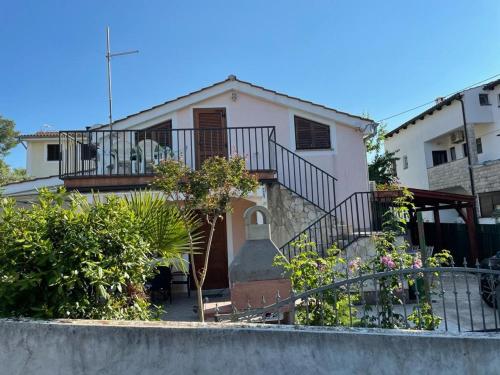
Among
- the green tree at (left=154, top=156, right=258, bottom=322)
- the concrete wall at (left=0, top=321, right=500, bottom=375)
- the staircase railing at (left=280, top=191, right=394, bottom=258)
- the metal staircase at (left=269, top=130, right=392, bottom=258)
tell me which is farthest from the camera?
the metal staircase at (left=269, top=130, right=392, bottom=258)

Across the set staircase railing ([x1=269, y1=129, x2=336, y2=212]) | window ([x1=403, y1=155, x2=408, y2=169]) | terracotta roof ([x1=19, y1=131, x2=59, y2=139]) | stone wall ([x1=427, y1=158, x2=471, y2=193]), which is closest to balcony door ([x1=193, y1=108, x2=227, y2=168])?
staircase railing ([x1=269, y1=129, x2=336, y2=212])

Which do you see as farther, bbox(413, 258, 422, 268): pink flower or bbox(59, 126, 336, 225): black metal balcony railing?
bbox(59, 126, 336, 225): black metal balcony railing

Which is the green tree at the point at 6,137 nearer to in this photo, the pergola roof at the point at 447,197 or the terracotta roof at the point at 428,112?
the terracotta roof at the point at 428,112

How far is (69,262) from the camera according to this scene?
304 cm

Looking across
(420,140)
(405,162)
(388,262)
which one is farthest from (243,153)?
(405,162)

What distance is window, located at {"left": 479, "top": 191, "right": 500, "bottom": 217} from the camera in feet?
Answer: 57.2

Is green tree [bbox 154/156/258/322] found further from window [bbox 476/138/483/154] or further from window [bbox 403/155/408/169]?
window [bbox 403/155/408/169]

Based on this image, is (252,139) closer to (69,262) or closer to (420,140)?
(69,262)

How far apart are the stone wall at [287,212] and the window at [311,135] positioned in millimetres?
2497

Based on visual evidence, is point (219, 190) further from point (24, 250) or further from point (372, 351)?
point (372, 351)

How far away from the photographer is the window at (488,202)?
57.2 feet

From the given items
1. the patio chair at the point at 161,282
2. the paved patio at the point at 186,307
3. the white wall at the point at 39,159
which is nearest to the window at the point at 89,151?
the patio chair at the point at 161,282

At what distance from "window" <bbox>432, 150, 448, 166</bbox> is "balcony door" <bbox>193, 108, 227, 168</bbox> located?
628 inches

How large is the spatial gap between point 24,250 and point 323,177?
8327 mm
